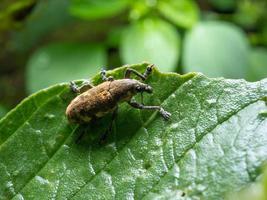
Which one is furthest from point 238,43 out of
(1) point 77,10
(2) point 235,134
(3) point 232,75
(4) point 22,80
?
(2) point 235,134

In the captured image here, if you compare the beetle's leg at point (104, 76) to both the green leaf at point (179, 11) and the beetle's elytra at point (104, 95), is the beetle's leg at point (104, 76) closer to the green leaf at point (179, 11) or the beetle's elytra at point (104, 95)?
the beetle's elytra at point (104, 95)

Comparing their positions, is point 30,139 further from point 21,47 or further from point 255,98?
point 21,47

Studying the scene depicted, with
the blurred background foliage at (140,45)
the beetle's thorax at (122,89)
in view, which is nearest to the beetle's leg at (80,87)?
the beetle's thorax at (122,89)

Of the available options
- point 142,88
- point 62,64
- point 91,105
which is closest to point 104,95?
point 91,105

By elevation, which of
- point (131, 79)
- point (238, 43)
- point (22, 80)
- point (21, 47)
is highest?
point (131, 79)

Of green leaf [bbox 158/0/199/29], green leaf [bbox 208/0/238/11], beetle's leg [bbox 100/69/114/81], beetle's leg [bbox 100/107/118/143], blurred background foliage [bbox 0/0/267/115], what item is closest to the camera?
beetle's leg [bbox 100/107/118/143]

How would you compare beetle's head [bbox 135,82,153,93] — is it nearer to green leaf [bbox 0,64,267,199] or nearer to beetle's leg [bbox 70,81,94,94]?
green leaf [bbox 0,64,267,199]

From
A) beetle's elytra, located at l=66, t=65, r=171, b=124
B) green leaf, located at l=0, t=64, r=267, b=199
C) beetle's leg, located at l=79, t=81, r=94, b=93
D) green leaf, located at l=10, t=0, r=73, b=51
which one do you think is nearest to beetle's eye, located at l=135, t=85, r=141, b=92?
beetle's elytra, located at l=66, t=65, r=171, b=124
